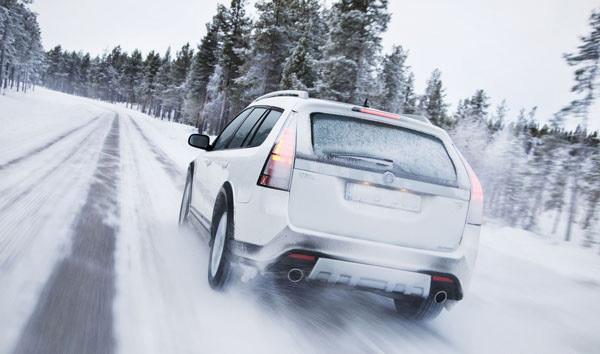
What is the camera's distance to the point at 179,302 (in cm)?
346

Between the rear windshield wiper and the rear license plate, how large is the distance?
0.60 ft

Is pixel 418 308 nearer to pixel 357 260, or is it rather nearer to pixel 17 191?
pixel 357 260

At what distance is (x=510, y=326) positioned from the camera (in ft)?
13.9

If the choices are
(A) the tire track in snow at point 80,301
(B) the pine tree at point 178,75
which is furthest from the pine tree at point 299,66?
(B) the pine tree at point 178,75

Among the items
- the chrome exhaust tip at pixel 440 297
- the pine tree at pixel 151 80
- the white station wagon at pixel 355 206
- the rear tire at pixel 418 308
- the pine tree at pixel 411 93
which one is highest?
the pine tree at pixel 411 93

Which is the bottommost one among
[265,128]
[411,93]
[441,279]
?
[441,279]

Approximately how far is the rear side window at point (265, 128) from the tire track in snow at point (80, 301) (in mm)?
1562

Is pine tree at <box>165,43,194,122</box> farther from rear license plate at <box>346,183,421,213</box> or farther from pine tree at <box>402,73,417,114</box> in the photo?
rear license plate at <box>346,183,421,213</box>

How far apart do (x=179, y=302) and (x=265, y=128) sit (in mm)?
1508

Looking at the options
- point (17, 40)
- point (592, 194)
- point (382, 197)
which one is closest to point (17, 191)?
point (382, 197)

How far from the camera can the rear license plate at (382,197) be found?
319 cm

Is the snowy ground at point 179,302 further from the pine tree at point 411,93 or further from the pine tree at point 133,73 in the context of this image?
the pine tree at point 133,73

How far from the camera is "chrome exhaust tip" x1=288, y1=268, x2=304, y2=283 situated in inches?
125

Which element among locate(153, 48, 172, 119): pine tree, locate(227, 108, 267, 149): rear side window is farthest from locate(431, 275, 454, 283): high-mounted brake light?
locate(153, 48, 172, 119): pine tree
